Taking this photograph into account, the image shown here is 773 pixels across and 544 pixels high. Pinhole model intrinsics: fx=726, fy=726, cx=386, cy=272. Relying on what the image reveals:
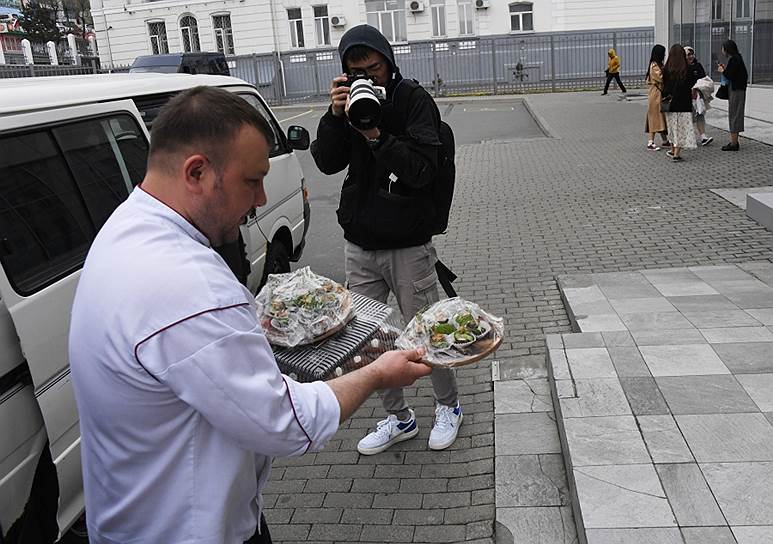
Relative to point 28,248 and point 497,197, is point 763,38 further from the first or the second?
point 28,248

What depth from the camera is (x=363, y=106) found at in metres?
3.13

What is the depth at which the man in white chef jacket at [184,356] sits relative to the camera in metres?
1.54

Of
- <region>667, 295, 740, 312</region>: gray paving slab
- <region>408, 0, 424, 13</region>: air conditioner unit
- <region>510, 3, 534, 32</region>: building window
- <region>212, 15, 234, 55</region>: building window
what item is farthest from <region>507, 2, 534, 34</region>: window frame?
<region>667, 295, 740, 312</region>: gray paving slab

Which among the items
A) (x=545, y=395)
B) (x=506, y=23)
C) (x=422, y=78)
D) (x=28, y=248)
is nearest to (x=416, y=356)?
(x=28, y=248)

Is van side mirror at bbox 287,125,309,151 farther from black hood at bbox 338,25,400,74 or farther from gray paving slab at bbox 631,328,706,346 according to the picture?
gray paving slab at bbox 631,328,706,346

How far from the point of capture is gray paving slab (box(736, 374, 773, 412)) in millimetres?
3543

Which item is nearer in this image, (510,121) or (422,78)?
(510,121)

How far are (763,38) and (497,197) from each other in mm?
11503

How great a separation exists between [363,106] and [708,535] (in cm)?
216

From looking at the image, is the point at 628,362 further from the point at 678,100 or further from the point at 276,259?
the point at 678,100

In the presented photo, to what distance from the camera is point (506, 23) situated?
36531 millimetres

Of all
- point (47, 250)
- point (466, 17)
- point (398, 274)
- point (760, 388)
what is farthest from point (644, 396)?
point (466, 17)

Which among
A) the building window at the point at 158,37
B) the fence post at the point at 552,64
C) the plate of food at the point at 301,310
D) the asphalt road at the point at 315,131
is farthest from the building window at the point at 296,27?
the plate of food at the point at 301,310

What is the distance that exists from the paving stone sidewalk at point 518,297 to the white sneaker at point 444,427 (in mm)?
58
